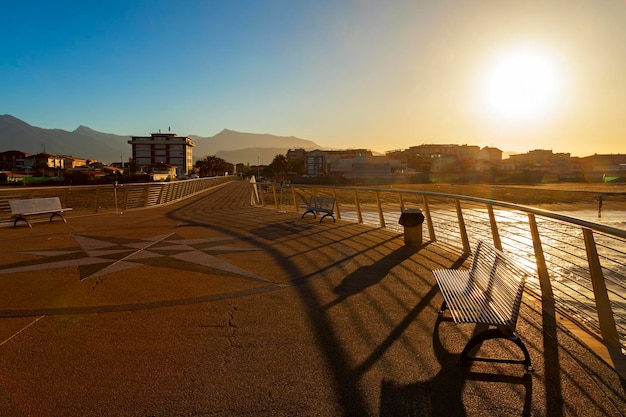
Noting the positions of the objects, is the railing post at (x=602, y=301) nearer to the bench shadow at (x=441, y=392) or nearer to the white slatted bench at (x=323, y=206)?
the bench shadow at (x=441, y=392)

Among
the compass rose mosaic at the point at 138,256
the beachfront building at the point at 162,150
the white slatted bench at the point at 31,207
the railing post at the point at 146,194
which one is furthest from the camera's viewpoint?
the beachfront building at the point at 162,150

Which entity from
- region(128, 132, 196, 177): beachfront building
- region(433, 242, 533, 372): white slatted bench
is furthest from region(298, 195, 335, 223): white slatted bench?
region(128, 132, 196, 177): beachfront building

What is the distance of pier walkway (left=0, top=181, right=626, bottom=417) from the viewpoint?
9.66 ft

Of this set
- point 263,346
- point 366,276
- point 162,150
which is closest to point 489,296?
point 263,346

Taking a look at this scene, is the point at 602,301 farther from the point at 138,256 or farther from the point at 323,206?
the point at 323,206

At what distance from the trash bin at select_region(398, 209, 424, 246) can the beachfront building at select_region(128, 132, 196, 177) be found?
136025 millimetres

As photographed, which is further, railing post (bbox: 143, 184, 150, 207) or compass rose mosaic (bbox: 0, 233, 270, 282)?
railing post (bbox: 143, 184, 150, 207)

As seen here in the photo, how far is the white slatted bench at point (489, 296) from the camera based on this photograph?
333cm

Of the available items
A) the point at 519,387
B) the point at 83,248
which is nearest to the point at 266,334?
the point at 519,387

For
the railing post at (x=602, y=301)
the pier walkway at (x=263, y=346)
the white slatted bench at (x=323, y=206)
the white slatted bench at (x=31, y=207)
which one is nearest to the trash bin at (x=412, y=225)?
the pier walkway at (x=263, y=346)

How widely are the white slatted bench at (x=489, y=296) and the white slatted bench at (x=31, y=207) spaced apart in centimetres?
1140

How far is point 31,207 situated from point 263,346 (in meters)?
11.0

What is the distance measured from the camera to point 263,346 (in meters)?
3.91

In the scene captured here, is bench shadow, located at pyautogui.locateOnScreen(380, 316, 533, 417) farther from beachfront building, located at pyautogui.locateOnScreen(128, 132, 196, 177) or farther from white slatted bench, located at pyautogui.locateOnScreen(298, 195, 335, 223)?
beachfront building, located at pyautogui.locateOnScreen(128, 132, 196, 177)
